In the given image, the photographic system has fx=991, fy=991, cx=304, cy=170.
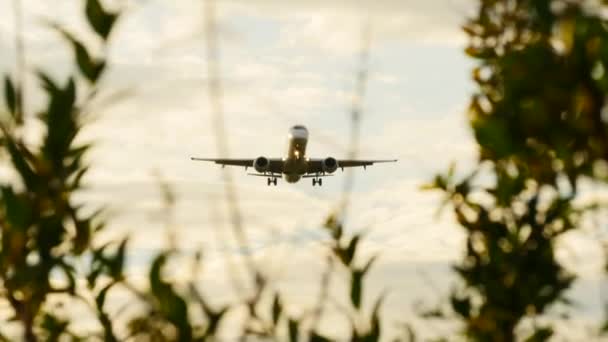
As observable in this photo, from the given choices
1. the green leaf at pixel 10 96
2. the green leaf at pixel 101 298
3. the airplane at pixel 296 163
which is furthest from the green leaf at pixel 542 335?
the airplane at pixel 296 163

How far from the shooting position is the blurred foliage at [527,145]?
3779 mm

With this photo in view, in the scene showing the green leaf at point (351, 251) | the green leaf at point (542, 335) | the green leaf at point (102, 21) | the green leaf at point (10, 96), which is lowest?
the green leaf at point (542, 335)

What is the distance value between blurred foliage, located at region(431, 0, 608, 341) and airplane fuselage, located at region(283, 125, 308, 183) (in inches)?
2828

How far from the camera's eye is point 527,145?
421 centimetres

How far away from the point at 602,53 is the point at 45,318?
9.66ft

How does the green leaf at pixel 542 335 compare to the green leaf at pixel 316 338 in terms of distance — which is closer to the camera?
the green leaf at pixel 316 338

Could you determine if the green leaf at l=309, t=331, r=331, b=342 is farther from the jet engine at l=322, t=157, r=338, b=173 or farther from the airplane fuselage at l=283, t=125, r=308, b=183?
the jet engine at l=322, t=157, r=338, b=173

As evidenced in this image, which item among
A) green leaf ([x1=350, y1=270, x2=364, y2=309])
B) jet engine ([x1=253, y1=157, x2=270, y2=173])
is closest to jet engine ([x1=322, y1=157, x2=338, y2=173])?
jet engine ([x1=253, y1=157, x2=270, y2=173])

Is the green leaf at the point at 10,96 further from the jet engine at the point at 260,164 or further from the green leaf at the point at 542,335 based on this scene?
the jet engine at the point at 260,164

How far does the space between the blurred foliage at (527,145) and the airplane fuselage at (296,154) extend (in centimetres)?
7183

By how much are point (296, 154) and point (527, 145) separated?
7544cm

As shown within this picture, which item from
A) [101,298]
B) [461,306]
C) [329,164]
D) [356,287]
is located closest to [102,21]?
[101,298]

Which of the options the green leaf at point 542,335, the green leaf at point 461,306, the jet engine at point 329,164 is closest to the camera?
the green leaf at point 542,335

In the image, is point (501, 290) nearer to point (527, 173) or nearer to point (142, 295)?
point (527, 173)
